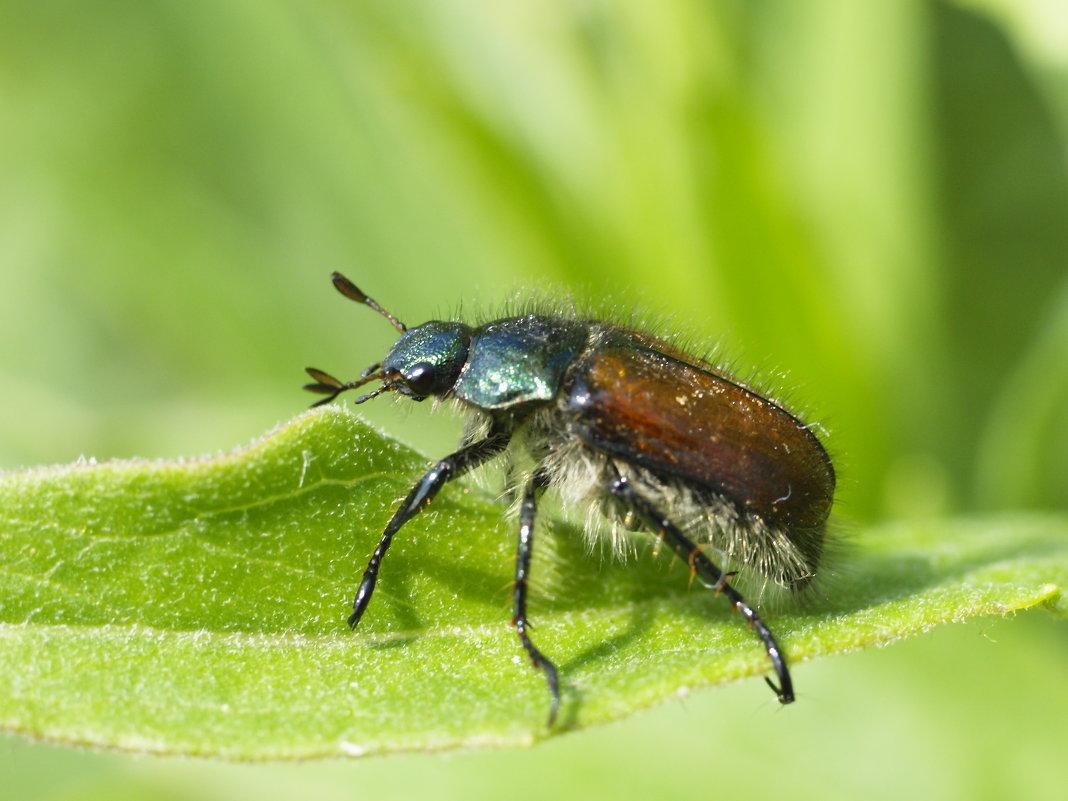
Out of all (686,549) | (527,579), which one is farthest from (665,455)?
(527,579)

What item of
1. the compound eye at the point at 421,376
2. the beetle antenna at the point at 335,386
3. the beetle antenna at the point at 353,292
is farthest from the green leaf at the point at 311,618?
the beetle antenna at the point at 353,292

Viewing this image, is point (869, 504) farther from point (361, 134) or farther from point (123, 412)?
point (123, 412)

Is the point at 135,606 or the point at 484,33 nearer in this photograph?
the point at 135,606

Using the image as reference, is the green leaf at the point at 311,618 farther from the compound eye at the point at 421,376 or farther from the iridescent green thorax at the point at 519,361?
Result: the compound eye at the point at 421,376

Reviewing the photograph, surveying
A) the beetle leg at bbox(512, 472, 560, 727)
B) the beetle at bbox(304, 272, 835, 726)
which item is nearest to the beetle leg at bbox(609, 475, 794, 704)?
the beetle at bbox(304, 272, 835, 726)

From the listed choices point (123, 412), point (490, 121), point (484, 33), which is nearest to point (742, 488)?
point (490, 121)

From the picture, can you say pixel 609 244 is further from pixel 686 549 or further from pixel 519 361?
pixel 686 549

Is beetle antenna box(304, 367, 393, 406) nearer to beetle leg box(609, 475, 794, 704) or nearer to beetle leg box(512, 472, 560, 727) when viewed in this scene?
beetle leg box(512, 472, 560, 727)
